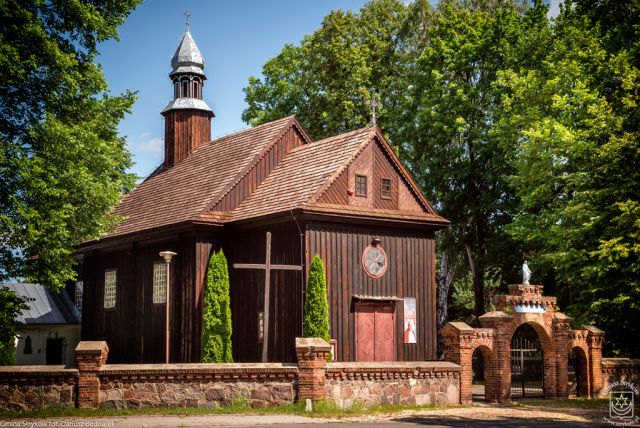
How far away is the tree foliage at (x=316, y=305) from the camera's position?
25391mm

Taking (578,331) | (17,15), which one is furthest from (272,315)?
(17,15)

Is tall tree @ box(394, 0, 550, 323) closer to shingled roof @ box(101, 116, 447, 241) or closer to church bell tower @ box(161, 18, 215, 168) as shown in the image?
church bell tower @ box(161, 18, 215, 168)

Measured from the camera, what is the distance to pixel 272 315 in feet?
90.2

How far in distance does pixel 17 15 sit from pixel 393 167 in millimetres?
12857

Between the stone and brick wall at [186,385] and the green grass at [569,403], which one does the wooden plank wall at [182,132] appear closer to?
the stone and brick wall at [186,385]

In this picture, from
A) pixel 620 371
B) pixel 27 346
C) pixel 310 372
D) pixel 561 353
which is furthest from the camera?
pixel 27 346

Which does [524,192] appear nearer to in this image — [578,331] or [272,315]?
[578,331]

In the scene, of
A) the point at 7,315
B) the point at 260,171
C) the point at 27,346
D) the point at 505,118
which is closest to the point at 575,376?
the point at 260,171

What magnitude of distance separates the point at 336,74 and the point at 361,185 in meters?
18.8

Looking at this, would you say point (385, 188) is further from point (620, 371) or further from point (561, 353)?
point (620, 371)

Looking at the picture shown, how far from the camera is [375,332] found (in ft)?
90.4

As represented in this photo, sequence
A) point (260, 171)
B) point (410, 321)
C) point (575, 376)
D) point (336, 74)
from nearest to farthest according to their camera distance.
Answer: point (410, 321) < point (575, 376) < point (260, 171) < point (336, 74)

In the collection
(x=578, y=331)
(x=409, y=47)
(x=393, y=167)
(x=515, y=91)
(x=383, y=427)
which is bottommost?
(x=383, y=427)

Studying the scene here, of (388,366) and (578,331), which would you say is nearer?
(388,366)
